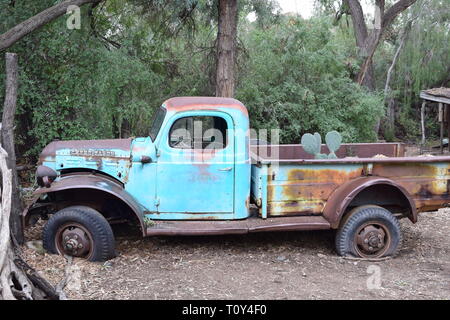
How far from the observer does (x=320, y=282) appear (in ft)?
16.1

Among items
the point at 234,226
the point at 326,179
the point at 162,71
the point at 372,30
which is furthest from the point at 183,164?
the point at 372,30

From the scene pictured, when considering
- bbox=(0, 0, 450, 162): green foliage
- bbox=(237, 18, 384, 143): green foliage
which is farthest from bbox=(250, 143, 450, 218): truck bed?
bbox=(237, 18, 384, 143): green foliage

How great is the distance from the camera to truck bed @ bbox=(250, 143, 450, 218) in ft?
18.2

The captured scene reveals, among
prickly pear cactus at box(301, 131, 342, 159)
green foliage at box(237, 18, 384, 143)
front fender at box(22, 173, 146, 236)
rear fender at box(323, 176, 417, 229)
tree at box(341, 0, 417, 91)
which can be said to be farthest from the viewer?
tree at box(341, 0, 417, 91)

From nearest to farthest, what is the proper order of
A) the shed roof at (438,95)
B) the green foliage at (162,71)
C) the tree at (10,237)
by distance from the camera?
1. the tree at (10,237)
2. the green foliage at (162,71)
3. the shed roof at (438,95)

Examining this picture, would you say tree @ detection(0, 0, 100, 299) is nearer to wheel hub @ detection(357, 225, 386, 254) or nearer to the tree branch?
wheel hub @ detection(357, 225, 386, 254)

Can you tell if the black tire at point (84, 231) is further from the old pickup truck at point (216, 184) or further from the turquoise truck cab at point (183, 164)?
the turquoise truck cab at point (183, 164)

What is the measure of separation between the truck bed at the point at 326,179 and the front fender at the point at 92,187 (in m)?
1.40

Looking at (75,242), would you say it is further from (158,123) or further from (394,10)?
(394,10)

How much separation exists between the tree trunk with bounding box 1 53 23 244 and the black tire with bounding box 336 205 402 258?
12.0 feet

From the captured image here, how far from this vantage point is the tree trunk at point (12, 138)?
5434 millimetres

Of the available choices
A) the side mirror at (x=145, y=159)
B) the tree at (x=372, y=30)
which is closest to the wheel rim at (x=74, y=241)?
the side mirror at (x=145, y=159)
